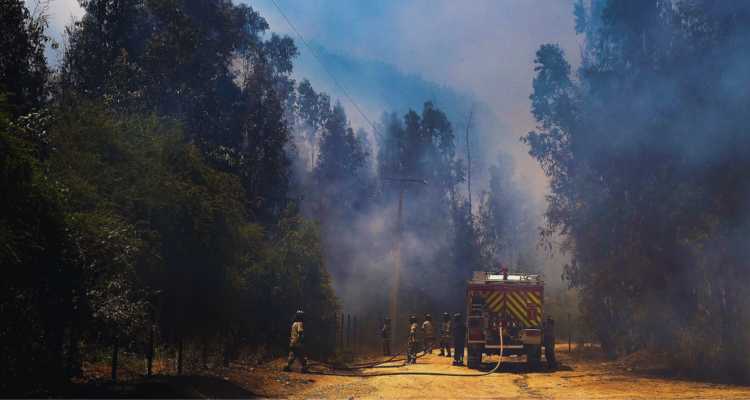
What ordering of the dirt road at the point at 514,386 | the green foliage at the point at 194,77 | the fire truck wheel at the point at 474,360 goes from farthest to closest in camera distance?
1. the green foliage at the point at 194,77
2. the fire truck wheel at the point at 474,360
3. the dirt road at the point at 514,386

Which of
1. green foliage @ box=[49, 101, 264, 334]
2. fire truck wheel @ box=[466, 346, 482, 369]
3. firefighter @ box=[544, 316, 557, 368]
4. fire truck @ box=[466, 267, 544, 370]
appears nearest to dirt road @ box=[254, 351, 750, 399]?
fire truck @ box=[466, 267, 544, 370]

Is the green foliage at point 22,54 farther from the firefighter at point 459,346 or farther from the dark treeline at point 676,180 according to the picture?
the dark treeline at point 676,180

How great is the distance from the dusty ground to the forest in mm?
1004

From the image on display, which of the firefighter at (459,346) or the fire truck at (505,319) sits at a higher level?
the fire truck at (505,319)

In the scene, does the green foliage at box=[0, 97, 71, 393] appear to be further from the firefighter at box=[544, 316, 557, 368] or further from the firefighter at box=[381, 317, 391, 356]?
the firefighter at box=[381, 317, 391, 356]

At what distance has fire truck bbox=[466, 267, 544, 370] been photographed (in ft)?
55.9

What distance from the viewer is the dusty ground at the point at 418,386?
9852 mm

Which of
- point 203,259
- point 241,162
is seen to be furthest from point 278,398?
point 241,162

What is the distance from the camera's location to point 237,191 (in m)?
20.3

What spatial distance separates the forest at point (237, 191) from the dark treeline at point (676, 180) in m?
0.06

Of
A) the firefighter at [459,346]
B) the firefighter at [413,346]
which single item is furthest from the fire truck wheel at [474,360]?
the firefighter at [413,346]

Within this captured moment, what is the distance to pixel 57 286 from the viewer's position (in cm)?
805

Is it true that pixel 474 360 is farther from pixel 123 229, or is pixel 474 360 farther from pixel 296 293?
pixel 123 229

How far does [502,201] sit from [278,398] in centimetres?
5837
